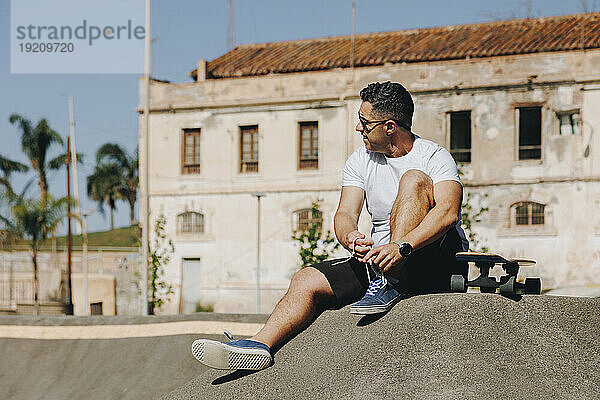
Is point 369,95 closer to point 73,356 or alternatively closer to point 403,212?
point 403,212

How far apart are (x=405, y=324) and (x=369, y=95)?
4.75ft

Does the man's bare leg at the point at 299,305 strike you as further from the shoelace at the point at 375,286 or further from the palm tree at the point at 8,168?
the palm tree at the point at 8,168

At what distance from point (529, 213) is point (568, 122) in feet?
9.86

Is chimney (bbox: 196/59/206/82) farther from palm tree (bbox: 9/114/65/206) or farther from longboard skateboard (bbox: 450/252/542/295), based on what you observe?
longboard skateboard (bbox: 450/252/542/295)

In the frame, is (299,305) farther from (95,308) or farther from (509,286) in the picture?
(95,308)

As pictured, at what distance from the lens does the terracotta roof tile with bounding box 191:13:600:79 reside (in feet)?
88.2

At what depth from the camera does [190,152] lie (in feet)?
95.9

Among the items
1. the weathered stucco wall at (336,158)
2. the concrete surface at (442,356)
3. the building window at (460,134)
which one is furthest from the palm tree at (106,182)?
the concrete surface at (442,356)

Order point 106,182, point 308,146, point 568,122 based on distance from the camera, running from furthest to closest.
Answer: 1. point 106,182
2. point 308,146
3. point 568,122

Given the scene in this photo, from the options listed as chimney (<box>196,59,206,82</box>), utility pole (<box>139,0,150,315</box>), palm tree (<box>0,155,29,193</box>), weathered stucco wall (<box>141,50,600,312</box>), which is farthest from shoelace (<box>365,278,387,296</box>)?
palm tree (<box>0,155,29,193</box>)

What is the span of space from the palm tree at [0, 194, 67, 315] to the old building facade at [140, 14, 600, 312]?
3.50 metres

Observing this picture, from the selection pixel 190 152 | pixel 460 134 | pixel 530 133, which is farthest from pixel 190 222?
pixel 530 133

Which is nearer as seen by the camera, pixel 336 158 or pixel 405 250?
pixel 405 250

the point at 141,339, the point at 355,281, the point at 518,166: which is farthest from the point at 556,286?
the point at 355,281
